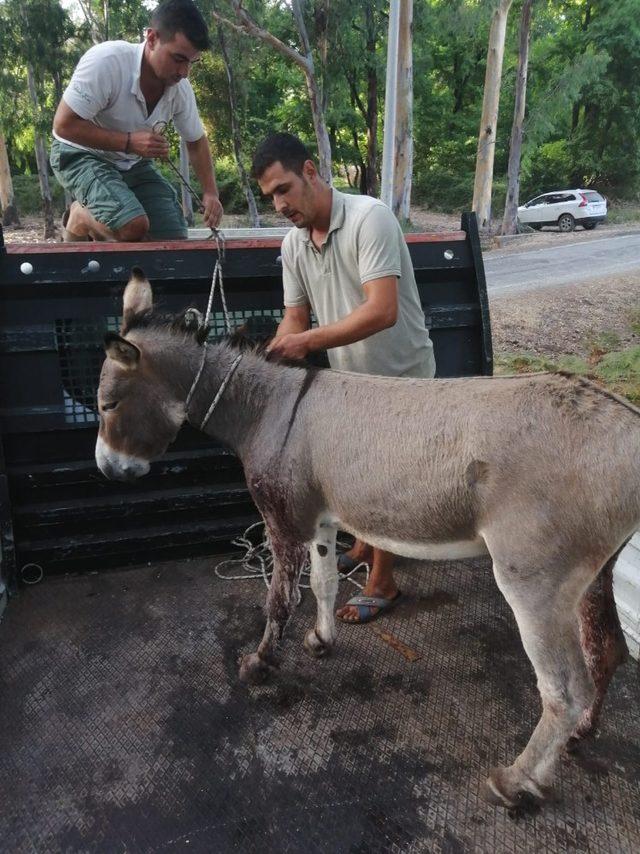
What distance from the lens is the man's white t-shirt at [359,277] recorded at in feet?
8.27

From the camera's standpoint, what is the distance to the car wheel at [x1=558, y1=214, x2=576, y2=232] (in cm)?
2305

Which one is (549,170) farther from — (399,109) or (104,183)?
(104,183)

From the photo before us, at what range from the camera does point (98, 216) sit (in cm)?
334

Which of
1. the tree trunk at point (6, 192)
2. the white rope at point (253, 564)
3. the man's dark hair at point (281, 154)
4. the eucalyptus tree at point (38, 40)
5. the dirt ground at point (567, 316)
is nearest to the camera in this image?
the man's dark hair at point (281, 154)

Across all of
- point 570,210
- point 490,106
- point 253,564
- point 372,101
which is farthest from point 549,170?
point 253,564

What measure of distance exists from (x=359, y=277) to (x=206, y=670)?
204cm

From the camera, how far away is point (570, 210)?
22.9 m

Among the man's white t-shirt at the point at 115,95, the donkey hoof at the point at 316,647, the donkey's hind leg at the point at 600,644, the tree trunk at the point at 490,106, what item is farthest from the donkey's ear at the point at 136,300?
the tree trunk at the point at 490,106

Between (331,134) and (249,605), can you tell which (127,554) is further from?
(331,134)

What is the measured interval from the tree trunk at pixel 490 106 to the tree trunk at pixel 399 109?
284 cm

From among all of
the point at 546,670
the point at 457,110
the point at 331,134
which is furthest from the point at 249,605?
the point at 457,110

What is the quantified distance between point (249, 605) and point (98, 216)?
8.04 feet

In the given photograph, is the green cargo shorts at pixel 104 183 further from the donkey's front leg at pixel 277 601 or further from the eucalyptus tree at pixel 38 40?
the eucalyptus tree at pixel 38 40

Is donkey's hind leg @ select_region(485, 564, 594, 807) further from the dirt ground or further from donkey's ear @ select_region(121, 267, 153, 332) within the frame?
the dirt ground
